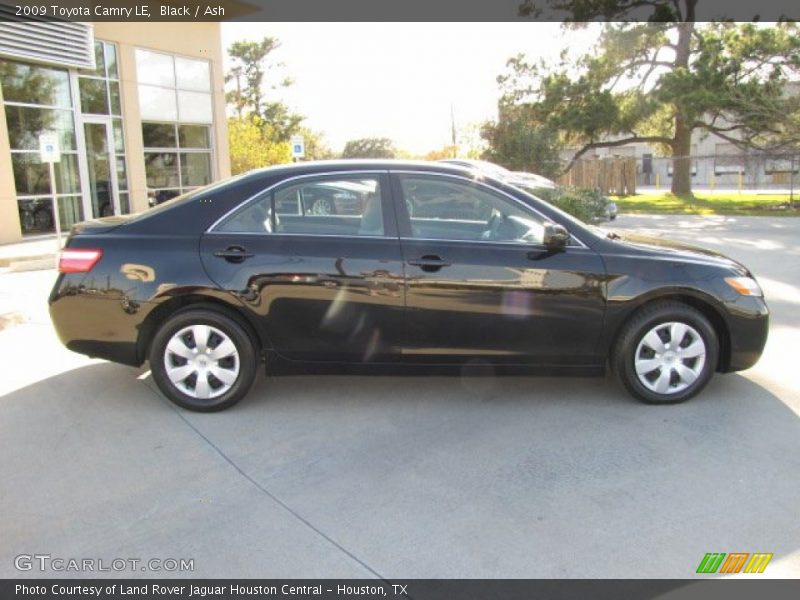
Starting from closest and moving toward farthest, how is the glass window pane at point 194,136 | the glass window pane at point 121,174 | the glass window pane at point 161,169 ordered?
1. the glass window pane at point 121,174
2. the glass window pane at point 161,169
3. the glass window pane at point 194,136

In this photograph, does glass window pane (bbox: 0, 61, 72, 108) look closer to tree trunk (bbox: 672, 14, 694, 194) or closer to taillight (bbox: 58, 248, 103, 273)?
taillight (bbox: 58, 248, 103, 273)

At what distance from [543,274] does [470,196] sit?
76 cm

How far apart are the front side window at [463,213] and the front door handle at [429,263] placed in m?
0.17

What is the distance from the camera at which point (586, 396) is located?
15.4 feet

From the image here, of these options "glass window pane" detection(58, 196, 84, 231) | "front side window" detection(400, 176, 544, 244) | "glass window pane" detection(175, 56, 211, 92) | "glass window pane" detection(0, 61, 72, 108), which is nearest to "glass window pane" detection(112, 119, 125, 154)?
"glass window pane" detection(0, 61, 72, 108)

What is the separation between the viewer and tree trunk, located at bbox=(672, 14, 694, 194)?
2639cm

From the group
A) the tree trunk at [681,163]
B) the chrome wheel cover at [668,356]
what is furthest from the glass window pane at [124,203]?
the tree trunk at [681,163]

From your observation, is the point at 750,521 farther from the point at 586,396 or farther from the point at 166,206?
the point at 166,206

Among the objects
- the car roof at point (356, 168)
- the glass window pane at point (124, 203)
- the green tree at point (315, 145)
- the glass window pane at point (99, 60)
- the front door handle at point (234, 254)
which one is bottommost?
the front door handle at point (234, 254)

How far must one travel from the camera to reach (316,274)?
14.1 ft

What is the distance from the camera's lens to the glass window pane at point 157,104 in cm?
1761

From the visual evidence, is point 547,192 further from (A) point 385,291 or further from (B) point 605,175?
(B) point 605,175

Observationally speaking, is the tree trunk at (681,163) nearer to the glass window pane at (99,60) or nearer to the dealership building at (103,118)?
the dealership building at (103,118)

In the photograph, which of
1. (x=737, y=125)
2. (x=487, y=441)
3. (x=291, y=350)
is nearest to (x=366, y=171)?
(x=291, y=350)
